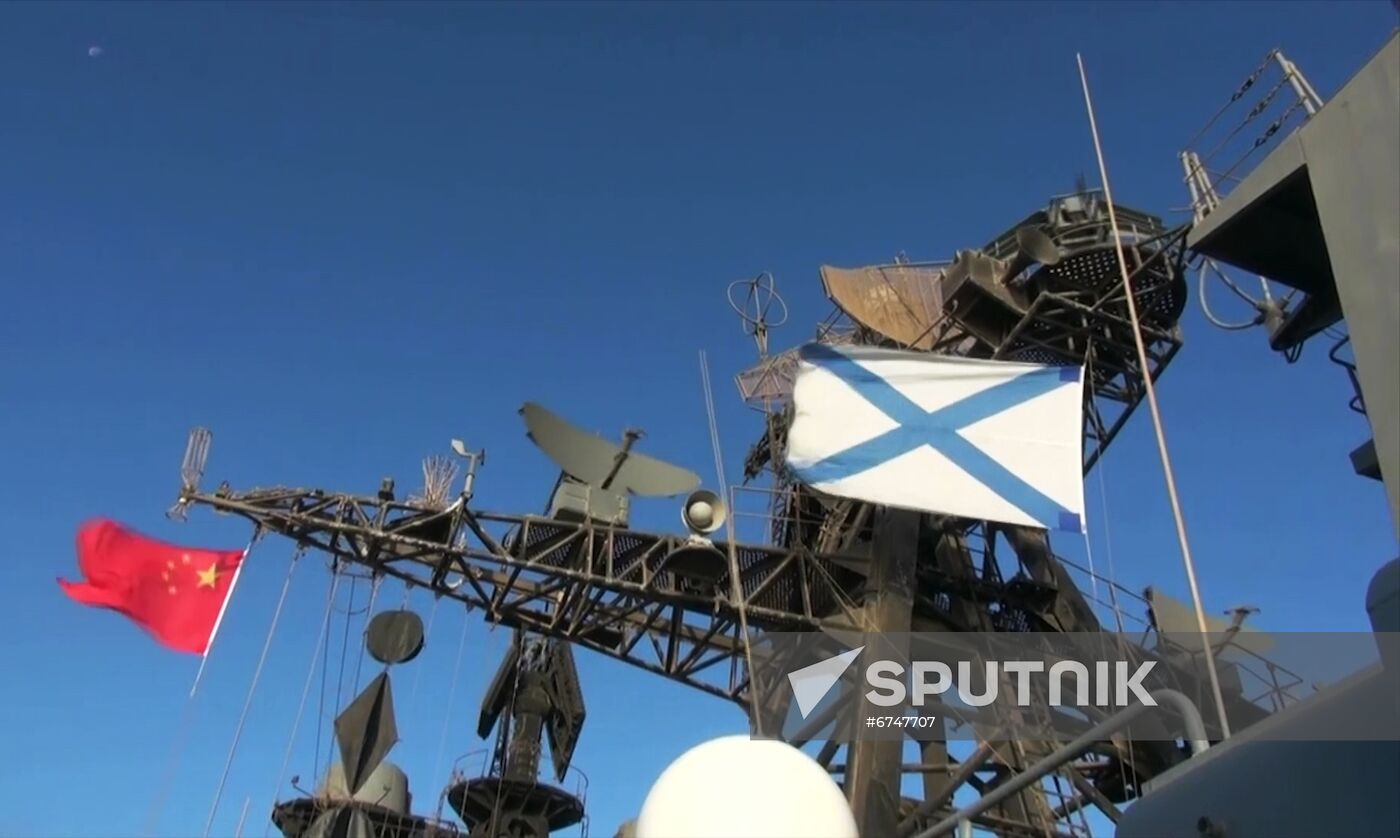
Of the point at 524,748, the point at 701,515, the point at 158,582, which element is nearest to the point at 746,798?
the point at 701,515

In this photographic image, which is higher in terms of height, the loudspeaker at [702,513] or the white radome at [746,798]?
the loudspeaker at [702,513]

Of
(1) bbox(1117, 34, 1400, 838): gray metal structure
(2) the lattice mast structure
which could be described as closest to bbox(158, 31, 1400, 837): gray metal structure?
(2) the lattice mast structure

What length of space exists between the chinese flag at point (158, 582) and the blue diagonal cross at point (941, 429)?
812 cm

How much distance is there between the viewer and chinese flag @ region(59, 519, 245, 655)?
47.3ft

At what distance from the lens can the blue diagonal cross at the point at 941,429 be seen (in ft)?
40.4

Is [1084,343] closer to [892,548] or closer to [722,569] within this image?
[892,548]

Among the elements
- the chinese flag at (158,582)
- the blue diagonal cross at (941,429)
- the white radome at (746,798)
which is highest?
the blue diagonal cross at (941,429)

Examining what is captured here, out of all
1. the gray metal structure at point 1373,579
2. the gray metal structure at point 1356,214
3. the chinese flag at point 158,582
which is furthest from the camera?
the chinese flag at point 158,582

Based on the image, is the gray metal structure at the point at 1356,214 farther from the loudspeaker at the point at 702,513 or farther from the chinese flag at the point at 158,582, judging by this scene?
the chinese flag at the point at 158,582

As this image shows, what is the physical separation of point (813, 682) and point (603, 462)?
4418mm

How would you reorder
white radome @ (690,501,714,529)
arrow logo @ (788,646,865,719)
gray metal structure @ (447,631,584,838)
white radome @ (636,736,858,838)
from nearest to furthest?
white radome @ (636,736,858,838) < white radome @ (690,501,714,529) < arrow logo @ (788,646,865,719) < gray metal structure @ (447,631,584,838)

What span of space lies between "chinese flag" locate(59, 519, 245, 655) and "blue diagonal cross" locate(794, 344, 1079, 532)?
26.7 ft

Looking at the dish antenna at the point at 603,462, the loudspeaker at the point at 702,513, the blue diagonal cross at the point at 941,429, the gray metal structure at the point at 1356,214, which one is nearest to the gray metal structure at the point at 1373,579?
the gray metal structure at the point at 1356,214

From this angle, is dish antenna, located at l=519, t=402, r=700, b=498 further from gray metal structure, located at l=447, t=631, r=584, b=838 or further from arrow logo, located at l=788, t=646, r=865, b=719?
gray metal structure, located at l=447, t=631, r=584, b=838
